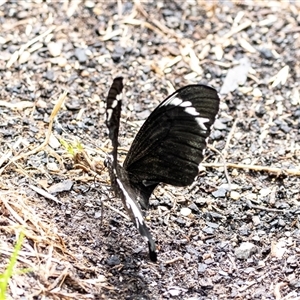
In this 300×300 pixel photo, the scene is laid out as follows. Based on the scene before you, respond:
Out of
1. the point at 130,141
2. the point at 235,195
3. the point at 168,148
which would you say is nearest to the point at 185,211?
the point at 235,195

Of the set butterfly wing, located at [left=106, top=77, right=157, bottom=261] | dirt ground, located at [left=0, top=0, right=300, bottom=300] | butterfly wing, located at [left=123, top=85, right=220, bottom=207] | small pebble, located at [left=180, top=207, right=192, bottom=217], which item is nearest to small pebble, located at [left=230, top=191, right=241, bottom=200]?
dirt ground, located at [left=0, top=0, right=300, bottom=300]

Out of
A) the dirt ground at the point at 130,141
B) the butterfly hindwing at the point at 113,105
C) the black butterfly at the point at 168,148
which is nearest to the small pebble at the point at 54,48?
the dirt ground at the point at 130,141

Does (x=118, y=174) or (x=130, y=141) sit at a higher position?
(x=118, y=174)

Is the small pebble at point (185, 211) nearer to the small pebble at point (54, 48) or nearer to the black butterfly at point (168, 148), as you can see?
the black butterfly at point (168, 148)

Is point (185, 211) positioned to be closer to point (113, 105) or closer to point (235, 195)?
point (235, 195)

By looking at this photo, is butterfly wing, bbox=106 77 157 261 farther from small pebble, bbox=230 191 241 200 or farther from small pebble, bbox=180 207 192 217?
small pebble, bbox=230 191 241 200

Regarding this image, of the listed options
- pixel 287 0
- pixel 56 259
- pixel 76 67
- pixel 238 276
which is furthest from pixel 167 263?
pixel 287 0
